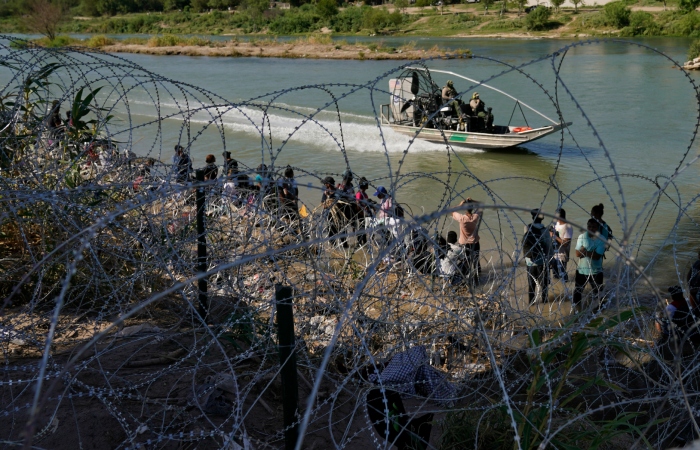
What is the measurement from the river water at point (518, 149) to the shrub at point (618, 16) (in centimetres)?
1132

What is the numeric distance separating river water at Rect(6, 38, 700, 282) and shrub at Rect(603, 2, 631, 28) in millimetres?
11317

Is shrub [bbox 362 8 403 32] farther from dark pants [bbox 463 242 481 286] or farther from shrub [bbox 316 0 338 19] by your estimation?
dark pants [bbox 463 242 481 286]

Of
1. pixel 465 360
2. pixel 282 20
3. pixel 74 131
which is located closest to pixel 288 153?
pixel 74 131

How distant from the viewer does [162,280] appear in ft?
18.5

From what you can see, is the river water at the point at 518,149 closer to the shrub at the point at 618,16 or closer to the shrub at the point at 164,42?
the shrub at the point at 618,16

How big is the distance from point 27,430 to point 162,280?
4191mm

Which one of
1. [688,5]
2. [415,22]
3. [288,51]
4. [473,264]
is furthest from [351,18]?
[473,264]

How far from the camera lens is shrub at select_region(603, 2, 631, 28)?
44.5m

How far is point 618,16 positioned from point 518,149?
31.1m

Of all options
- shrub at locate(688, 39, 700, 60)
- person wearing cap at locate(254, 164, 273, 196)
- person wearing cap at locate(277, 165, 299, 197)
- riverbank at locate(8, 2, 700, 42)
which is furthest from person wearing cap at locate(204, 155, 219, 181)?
riverbank at locate(8, 2, 700, 42)

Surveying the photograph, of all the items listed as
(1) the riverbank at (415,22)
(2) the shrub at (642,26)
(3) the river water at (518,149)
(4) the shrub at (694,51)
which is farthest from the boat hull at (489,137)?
(2) the shrub at (642,26)

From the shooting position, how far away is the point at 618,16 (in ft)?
146

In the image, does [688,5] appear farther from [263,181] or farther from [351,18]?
[263,181]

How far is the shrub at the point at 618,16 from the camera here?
44.5 m
